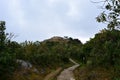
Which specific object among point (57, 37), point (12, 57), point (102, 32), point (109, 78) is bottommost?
point (109, 78)

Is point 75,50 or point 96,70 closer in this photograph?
point 96,70

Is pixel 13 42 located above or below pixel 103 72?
above

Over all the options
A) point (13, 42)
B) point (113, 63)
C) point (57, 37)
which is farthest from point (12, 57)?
point (57, 37)

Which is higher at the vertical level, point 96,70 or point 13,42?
point 13,42

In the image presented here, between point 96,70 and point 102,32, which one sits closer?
point 96,70

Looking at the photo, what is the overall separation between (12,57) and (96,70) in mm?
11104

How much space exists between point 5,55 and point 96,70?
12184mm

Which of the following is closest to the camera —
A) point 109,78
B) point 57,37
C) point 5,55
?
point 5,55

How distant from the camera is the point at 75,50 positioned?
80125 mm

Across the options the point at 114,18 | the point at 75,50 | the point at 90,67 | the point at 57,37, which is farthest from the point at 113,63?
the point at 57,37

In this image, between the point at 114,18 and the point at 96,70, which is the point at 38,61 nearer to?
the point at 96,70

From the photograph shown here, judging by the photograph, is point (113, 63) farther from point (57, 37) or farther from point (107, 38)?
point (57, 37)

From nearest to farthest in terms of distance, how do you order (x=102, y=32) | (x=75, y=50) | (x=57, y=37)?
(x=102, y=32), (x=75, y=50), (x=57, y=37)

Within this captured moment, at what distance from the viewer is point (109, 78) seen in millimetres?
34031
